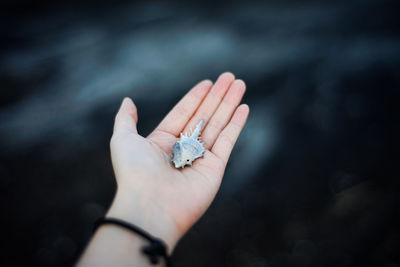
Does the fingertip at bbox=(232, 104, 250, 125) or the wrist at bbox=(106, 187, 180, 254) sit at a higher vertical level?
the fingertip at bbox=(232, 104, 250, 125)

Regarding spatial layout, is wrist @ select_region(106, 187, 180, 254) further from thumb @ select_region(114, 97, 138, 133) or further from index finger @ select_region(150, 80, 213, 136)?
index finger @ select_region(150, 80, 213, 136)

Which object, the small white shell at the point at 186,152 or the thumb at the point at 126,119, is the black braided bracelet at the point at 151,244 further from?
the thumb at the point at 126,119

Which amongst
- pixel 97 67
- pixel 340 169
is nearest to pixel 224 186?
pixel 340 169

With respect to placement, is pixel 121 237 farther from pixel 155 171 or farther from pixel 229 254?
pixel 229 254

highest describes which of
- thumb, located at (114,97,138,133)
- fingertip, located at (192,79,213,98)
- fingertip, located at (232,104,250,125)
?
fingertip, located at (192,79,213,98)

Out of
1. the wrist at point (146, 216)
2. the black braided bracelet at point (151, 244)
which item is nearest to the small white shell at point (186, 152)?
the wrist at point (146, 216)

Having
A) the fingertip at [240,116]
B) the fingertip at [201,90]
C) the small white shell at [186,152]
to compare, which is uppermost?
the fingertip at [201,90]

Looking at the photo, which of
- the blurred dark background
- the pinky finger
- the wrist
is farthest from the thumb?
the blurred dark background
